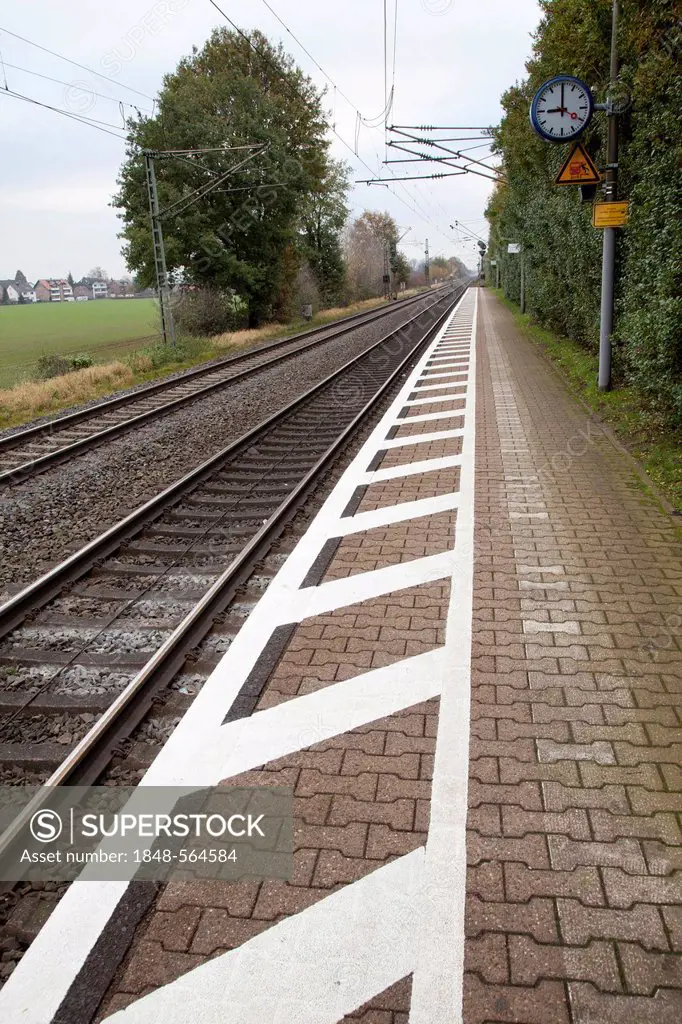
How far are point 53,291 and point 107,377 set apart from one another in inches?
6199

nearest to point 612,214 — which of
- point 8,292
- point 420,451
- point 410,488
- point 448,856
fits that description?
point 420,451

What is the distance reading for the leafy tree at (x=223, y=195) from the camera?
2877cm

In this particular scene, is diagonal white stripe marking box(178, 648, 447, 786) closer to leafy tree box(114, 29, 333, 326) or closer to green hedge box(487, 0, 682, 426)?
green hedge box(487, 0, 682, 426)

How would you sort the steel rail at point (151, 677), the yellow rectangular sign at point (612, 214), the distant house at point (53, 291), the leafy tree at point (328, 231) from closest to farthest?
1. the steel rail at point (151, 677)
2. the yellow rectangular sign at point (612, 214)
3. the leafy tree at point (328, 231)
4. the distant house at point (53, 291)

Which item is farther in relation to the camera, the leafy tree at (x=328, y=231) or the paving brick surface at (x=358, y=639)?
the leafy tree at (x=328, y=231)

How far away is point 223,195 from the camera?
31.0 m

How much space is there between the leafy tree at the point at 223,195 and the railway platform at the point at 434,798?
2400 cm

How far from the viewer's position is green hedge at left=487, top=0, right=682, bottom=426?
8703 millimetres

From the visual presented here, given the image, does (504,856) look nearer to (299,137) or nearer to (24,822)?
(24,822)

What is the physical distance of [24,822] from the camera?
133 inches

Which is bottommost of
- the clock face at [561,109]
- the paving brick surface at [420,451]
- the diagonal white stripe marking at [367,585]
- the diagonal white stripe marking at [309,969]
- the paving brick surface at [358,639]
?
the diagonal white stripe marking at [309,969]

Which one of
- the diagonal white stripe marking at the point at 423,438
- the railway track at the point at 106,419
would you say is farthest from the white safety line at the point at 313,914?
the railway track at the point at 106,419

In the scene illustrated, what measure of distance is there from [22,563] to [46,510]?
1.65 meters

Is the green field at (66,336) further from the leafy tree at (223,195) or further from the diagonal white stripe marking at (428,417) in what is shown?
the diagonal white stripe marking at (428,417)
